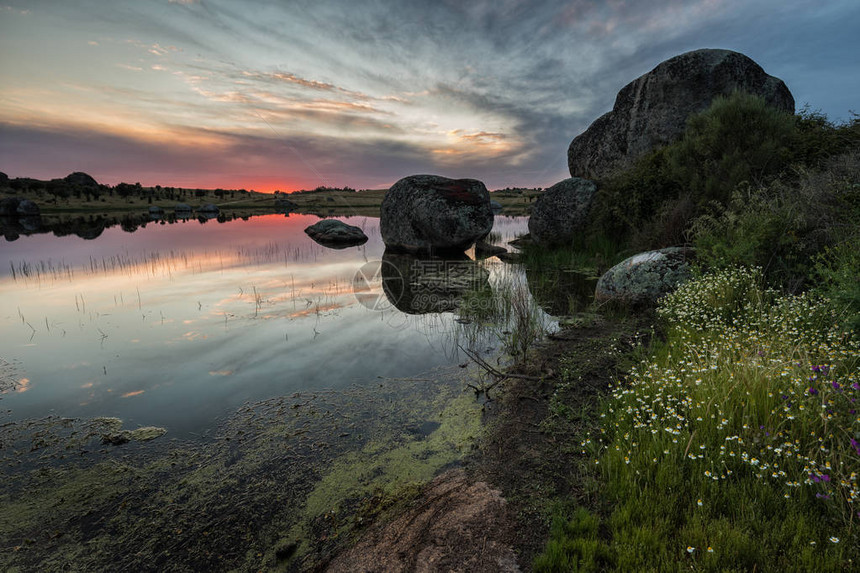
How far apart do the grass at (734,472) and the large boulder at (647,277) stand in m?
3.70

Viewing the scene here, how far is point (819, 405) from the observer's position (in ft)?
10.5

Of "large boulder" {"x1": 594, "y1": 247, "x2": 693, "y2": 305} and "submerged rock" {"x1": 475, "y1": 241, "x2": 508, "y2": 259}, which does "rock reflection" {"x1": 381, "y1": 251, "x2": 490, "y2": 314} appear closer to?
"submerged rock" {"x1": 475, "y1": 241, "x2": 508, "y2": 259}

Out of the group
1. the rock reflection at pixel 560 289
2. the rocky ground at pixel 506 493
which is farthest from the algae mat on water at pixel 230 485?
the rock reflection at pixel 560 289

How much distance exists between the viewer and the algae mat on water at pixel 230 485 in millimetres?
3002

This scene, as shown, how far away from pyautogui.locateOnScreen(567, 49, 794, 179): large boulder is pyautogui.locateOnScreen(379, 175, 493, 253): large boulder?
660 centimetres

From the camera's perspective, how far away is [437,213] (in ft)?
54.5

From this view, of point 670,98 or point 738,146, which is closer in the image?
point 738,146

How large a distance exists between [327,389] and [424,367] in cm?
163

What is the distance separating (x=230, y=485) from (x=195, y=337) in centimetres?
457

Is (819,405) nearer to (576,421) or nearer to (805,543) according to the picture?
(805,543)

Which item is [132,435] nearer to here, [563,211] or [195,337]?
[195,337]

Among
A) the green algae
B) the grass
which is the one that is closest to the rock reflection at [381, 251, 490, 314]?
the green algae

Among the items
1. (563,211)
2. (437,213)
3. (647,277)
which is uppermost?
(563,211)

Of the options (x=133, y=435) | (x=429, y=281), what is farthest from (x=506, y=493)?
(x=429, y=281)
